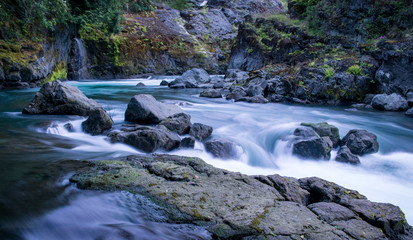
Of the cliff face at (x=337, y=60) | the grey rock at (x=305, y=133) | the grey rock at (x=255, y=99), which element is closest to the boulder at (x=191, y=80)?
the cliff face at (x=337, y=60)

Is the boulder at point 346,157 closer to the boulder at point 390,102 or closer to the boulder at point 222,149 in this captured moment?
the boulder at point 222,149

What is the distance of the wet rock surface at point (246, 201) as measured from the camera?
7.41ft

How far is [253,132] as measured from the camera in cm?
745

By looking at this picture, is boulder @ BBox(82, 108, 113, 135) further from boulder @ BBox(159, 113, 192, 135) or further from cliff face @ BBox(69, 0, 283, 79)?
Result: cliff face @ BBox(69, 0, 283, 79)

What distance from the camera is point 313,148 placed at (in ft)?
17.8

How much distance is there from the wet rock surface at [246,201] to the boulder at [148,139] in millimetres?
1223

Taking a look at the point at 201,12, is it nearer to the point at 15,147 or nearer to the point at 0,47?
the point at 0,47

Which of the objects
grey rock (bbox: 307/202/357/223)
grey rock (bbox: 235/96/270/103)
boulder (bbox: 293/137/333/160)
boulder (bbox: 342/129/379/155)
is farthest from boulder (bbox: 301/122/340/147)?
grey rock (bbox: 235/96/270/103)

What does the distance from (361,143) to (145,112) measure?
504cm

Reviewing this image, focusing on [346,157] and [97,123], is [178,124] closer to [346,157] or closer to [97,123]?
[97,123]

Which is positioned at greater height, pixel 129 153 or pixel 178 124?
pixel 178 124

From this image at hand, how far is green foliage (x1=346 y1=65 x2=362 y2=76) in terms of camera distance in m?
11.9

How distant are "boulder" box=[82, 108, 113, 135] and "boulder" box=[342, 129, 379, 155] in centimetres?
543

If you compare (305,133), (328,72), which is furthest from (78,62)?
(305,133)
